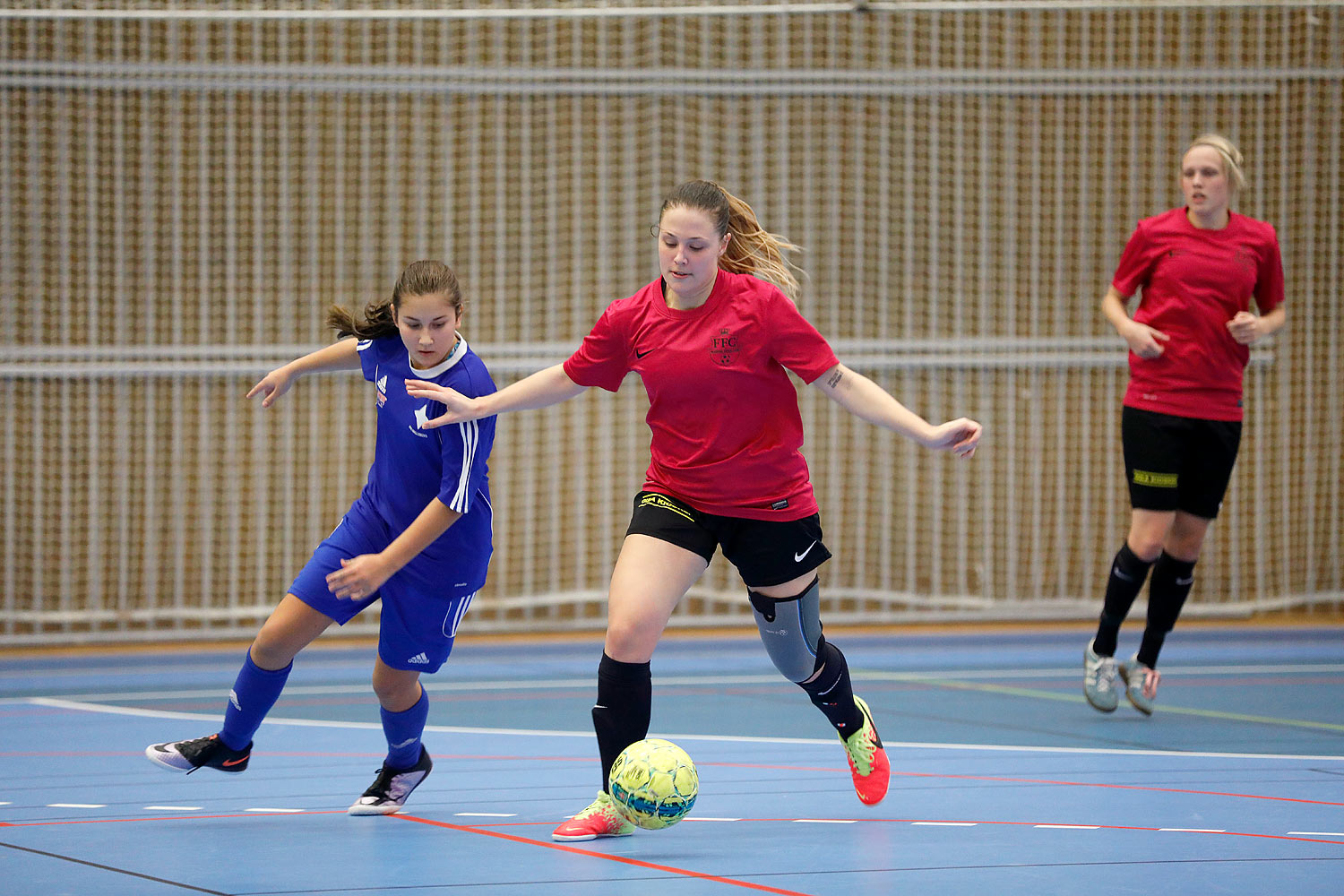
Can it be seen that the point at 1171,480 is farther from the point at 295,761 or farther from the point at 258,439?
the point at 258,439

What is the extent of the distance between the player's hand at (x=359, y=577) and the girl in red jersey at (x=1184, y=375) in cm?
309

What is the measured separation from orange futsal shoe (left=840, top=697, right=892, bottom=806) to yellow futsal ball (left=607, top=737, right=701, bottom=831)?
662 millimetres

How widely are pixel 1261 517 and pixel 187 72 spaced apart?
7.03m

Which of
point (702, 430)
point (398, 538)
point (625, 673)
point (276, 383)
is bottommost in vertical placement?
point (625, 673)

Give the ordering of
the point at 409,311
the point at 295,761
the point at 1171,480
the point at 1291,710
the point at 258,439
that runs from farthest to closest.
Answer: the point at 258,439 → the point at 1291,710 → the point at 1171,480 → the point at 295,761 → the point at 409,311

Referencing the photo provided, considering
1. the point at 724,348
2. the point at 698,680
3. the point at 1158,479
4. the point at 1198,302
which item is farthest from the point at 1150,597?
the point at 724,348

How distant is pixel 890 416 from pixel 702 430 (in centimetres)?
48

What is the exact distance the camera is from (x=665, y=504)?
12.1 ft

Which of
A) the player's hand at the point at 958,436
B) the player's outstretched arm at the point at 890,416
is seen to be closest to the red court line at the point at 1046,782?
the player's outstretched arm at the point at 890,416

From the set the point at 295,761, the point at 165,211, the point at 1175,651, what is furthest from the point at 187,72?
the point at 1175,651

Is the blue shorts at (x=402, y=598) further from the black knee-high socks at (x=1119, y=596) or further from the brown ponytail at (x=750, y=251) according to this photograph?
the black knee-high socks at (x=1119, y=596)

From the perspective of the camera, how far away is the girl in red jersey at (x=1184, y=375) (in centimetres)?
544

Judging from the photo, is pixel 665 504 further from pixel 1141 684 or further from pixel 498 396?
pixel 1141 684

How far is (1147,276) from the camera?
566 centimetres
